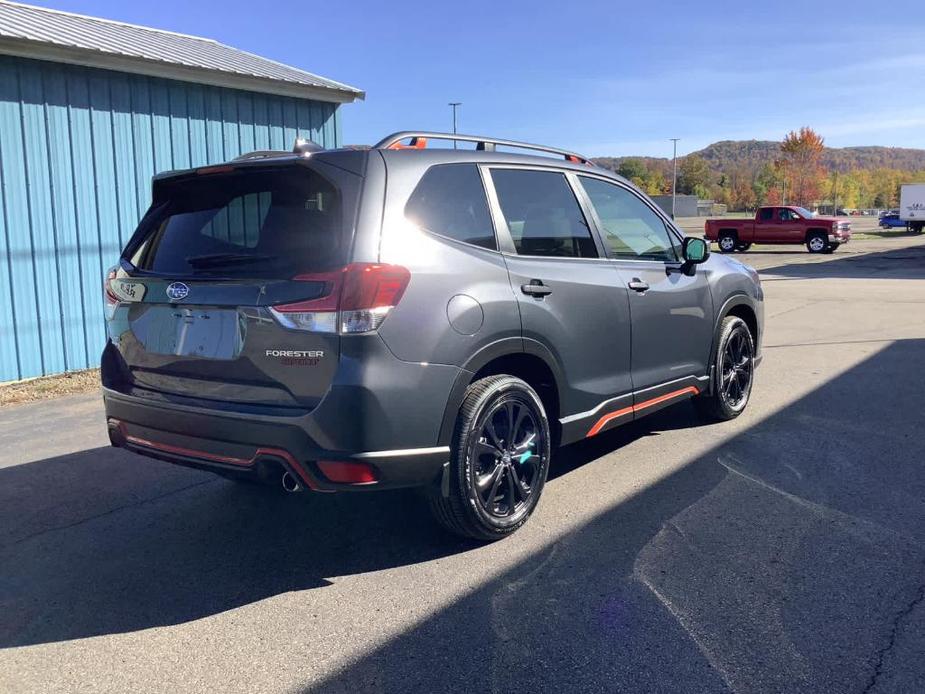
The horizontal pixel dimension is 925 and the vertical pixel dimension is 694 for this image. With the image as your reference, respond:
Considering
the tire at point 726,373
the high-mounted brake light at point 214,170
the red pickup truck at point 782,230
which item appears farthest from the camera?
the red pickup truck at point 782,230

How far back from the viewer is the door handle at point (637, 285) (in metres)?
4.76

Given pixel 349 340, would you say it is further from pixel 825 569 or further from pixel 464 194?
pixel 825 569

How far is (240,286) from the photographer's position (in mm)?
3352

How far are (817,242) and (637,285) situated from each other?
29.4m

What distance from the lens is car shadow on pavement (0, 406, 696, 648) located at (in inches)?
133

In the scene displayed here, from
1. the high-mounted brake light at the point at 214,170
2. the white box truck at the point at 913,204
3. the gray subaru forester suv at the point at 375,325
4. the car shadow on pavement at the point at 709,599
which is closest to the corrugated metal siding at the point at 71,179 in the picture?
the gray subaru forester suv at the point at 375,325

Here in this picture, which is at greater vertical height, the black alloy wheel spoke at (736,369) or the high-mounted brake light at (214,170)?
the high-mounted brake light at (214,170)

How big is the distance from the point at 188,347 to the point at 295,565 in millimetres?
1151

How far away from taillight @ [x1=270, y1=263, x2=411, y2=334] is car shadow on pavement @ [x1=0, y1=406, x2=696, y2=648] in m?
1.23

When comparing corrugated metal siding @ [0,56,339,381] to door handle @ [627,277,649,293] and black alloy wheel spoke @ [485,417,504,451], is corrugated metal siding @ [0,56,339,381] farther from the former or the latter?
door handle @ [627,277,649,293]

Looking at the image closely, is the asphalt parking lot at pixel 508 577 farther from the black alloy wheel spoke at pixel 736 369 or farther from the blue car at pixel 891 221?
the blue car at pixel 891 221

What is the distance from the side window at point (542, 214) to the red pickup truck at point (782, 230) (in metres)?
29.4

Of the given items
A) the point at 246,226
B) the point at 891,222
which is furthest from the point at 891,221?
the point at 246,226

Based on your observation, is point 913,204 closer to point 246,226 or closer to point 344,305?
point 246,226
